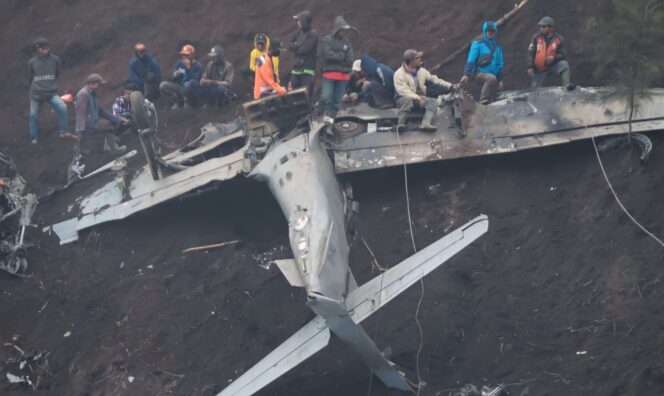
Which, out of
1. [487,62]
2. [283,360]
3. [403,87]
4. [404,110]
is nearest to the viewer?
[283,360]

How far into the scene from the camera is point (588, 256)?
527 inches

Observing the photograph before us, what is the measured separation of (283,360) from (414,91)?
21.7ft

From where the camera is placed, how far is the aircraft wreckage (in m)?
14.1

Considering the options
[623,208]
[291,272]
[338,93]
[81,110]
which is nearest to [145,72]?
[81,110]

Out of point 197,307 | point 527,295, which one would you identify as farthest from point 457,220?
point 197,307

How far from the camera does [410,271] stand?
11656mm

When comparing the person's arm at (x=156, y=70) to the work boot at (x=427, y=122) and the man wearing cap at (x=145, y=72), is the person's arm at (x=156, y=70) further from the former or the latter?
the work boot at (x=427, y=122)

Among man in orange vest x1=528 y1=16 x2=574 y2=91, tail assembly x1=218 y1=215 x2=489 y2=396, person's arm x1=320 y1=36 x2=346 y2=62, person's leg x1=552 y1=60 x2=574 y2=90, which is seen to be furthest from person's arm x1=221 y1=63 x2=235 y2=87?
tail assembly x1=218 y1=215 x2=489 y2=396

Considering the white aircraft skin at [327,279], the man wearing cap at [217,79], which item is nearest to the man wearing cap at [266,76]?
the man wearing cap at [217,79]

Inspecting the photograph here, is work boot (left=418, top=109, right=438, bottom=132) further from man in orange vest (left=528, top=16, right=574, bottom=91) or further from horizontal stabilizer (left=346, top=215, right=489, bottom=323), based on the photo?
horizontal stabilizer (left=346, top=215, right=489, bottom=323)

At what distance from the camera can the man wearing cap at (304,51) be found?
1730cm

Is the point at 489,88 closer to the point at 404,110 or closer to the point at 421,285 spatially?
the point at 404,110

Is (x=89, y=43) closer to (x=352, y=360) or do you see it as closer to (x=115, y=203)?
(x=115, y=203)

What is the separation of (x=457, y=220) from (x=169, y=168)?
5.51m
